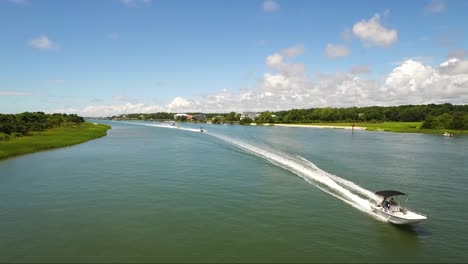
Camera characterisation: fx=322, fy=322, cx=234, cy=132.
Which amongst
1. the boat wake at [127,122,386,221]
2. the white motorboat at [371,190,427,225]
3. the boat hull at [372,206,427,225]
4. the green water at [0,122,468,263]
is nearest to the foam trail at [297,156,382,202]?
the boat wake at [127,122,386,221]

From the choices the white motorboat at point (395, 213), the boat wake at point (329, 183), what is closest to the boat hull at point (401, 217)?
the white motorboat at point (395, 213)

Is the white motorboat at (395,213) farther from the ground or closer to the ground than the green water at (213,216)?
farther from the ground

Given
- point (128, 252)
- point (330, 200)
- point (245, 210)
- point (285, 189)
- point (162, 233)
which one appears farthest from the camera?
point (285, 189)

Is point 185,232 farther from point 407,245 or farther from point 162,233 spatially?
point 407,245

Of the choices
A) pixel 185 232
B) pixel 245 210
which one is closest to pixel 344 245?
pixel 245 210

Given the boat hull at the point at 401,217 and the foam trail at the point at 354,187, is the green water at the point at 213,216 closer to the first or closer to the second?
the boat hull at the point at 401,217

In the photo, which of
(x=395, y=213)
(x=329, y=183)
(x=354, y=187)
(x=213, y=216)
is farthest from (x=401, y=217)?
(x=213, y=216)

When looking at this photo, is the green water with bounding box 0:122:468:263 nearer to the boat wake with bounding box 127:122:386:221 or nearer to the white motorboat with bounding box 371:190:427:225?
the white motorboat with bounding box 371:190:427:225

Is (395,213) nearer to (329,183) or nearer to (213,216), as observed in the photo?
(329,183)
